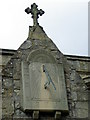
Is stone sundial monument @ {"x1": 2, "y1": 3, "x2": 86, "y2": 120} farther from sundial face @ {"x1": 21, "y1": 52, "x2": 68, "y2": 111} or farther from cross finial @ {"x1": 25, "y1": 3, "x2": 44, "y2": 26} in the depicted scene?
cross finial @ {"x1": 25, "y1": 3, "x2": 44, "y2": 26}

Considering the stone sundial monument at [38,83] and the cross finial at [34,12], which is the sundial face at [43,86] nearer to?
the stone sundial monument at [38,83]

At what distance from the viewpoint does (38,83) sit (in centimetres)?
814

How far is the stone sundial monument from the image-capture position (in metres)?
7.85

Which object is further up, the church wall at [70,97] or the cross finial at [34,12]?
the cross finial at [34,12]

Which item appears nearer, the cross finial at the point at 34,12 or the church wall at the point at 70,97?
the church wall at the point at 70,97

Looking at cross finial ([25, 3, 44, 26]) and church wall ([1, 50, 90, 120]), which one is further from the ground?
cross finial ([25, 3, 44, 26])

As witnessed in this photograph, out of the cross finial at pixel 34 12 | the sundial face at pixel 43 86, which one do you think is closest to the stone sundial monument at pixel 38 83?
the sundial face at pixel 43 86

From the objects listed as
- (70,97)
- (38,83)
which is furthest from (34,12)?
(70,97)

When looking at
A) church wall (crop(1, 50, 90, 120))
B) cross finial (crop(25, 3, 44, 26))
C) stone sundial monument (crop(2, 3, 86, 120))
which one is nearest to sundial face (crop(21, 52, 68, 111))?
stone sundial monument (crop(2, 3, 86, 120))

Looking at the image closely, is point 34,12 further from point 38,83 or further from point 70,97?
point 70,97

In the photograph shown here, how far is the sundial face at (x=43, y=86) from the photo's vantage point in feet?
25.9

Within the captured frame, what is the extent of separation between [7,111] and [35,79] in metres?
0.97

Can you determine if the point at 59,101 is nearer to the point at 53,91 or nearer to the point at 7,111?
the point at 53,91

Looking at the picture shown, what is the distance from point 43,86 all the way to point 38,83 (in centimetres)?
13
